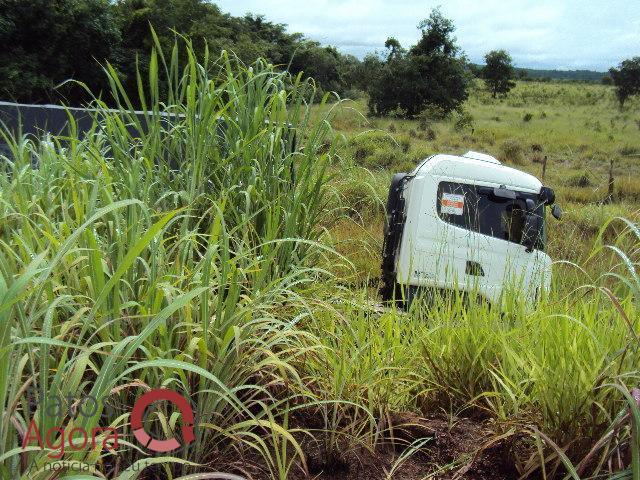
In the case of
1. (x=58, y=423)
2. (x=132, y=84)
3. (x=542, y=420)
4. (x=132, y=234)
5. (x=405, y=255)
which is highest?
(x=132, y=84)

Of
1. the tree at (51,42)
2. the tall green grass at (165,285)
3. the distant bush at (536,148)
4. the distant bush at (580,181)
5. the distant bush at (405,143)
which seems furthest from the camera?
the distant bush at (536,148)

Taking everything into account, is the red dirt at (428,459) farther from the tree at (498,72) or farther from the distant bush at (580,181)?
the tree at (498,72)

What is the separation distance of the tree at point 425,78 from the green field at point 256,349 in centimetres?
3806

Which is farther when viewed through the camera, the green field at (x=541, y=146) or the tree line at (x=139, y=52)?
the tree line at (x=139, y=52)

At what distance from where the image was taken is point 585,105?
2114 inches

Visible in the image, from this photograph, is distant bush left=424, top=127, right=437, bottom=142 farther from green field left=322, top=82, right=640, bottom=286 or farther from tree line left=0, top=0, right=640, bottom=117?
tree line left=0, top=0, right=640, bottom=117

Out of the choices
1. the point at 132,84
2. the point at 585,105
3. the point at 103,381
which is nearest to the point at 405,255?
the point at 103,381

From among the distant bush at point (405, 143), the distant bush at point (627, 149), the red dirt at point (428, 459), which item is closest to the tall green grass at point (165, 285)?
the red dirt at point (428, 459)

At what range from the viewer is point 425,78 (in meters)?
40.2

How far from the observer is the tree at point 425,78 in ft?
130

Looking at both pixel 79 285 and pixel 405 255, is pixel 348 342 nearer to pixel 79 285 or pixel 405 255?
pixel 79 285

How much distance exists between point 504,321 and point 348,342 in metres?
0.70

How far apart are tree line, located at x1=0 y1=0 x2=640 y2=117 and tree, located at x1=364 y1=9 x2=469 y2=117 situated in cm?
6

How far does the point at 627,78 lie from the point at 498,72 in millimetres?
13176
